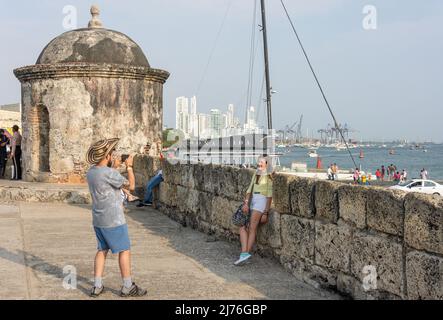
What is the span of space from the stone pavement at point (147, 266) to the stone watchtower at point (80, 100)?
3.74 meters

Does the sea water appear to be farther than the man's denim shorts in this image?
Yes

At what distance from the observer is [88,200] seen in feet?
37.2

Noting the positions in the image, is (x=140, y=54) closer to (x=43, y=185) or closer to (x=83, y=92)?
(x=83, y=92)

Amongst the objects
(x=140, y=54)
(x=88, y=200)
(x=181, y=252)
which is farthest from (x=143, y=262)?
(x=140, y=54)

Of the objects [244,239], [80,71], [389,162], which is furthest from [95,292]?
[389,162]

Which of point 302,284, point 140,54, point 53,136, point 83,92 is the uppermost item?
point 140,54

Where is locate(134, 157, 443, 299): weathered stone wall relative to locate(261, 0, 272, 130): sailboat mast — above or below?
below

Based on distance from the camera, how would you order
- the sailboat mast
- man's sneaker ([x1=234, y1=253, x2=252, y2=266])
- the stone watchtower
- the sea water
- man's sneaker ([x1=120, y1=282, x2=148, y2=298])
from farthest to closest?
the sea water, the sailboat mast, the stone watchtower, man's sneaker ([x1=234, y1=253, x2=252, y2=266]), man's sneaker ([x1=120, y1=282, x2=148, y2=298])

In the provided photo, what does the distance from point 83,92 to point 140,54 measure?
1.76 m

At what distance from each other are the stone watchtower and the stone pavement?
3.74m

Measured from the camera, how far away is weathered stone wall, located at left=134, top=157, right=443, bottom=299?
4.12 metres

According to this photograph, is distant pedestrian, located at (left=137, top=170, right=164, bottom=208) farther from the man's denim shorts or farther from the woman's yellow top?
the man's denim shorts

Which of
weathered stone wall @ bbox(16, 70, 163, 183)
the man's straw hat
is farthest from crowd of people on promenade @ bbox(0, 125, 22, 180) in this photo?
the man's straw hat

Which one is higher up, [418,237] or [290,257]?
[418,237]
